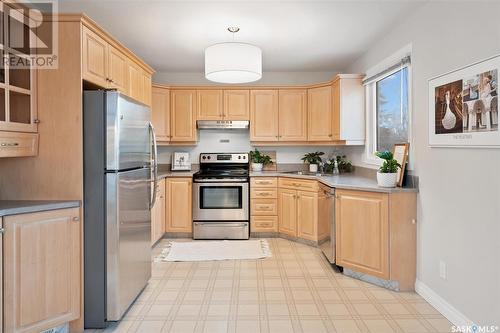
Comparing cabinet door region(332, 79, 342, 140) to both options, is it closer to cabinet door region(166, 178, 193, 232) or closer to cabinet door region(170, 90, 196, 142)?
cabinet door region(170, 90, 196, 142)

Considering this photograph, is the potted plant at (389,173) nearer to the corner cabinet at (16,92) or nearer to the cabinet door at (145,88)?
the cabinet door at (145,88)

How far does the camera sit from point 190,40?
3.77m

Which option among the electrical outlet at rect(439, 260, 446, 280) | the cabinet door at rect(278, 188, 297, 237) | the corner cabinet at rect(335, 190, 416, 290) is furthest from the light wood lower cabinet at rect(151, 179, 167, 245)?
the electrical outlet at rect(439, 260, 446, 280)

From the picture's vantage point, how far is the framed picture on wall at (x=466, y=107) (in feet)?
6.72

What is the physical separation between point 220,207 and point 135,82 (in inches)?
83.4

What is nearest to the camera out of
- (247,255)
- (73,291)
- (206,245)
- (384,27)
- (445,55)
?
(73,291)

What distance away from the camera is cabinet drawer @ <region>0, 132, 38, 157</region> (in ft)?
6.71

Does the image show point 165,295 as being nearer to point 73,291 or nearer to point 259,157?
point 73,291

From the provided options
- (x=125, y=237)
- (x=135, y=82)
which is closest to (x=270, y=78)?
(x=135, y=82)

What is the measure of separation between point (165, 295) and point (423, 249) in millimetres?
2212

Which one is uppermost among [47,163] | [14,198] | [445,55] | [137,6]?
[137,6]

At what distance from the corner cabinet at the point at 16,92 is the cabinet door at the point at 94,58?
0.32 m

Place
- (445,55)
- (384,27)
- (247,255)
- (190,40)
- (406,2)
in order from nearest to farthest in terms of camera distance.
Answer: (445,55)
(406,2)
(384,27)
(190,40)
(247,255)

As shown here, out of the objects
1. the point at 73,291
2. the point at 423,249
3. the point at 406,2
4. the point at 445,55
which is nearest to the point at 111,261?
the point at 73,291
